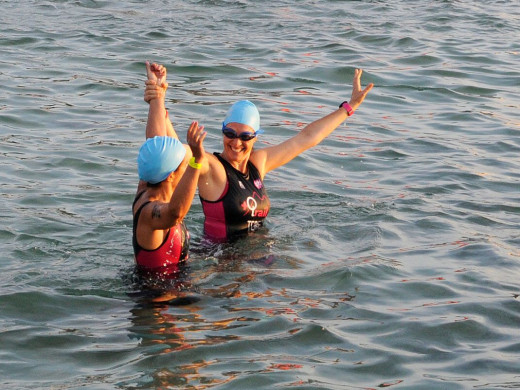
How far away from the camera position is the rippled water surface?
21.2 ft

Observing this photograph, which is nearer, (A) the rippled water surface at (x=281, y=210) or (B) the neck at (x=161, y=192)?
(A) the rippled water surface at (x=281, y=210)

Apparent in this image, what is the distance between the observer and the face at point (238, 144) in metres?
8.38

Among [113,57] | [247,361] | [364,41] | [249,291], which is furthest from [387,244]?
[364,41]

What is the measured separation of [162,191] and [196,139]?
1057mm

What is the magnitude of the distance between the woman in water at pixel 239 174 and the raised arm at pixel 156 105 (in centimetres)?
52

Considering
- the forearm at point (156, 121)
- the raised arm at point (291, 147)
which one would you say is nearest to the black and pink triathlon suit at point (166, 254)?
the forearm at point (156, 121)

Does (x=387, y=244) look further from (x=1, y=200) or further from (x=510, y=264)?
(x=1, y=200)

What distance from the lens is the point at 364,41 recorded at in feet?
58.9

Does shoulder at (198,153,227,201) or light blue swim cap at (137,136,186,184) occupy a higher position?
light blue swim cap at (137,136,186,184)

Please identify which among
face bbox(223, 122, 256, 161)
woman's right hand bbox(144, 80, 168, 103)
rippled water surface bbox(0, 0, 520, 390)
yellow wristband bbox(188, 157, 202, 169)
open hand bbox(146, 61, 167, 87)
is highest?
open hand bbox(146, 61, 167, 87)

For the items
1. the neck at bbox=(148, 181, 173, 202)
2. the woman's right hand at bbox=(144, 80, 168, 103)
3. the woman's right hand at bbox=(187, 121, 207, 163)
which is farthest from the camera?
the woman's right hand at bbox=(144, 80, 168, 103)

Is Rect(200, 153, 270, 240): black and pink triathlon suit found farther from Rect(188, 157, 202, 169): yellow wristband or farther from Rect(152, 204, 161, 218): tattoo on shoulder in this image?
Rect(188, 157, 202, 169): yellow wristband

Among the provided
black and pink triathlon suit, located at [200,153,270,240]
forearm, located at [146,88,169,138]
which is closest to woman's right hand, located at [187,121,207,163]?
forearm, located at [146,88,169,138]

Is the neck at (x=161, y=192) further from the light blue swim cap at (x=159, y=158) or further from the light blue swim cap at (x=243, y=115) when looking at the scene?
the light blue swim cap at (x=243, y=115)
